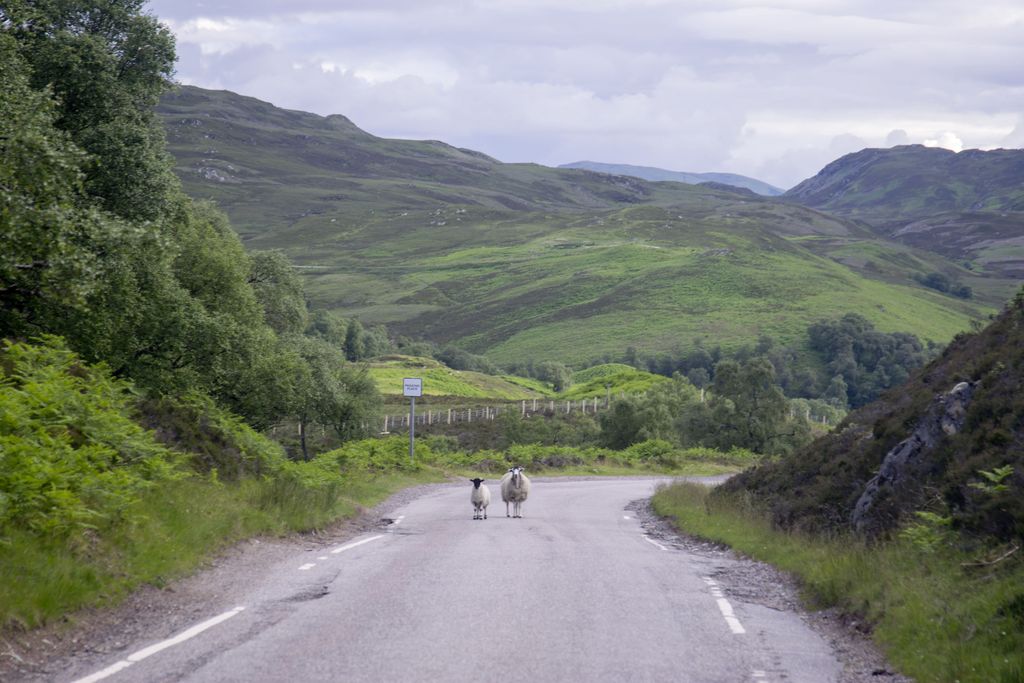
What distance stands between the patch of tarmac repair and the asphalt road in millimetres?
215

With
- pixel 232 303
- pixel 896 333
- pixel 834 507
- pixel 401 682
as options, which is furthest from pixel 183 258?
pixel 896 333

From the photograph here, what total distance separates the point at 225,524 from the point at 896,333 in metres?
170

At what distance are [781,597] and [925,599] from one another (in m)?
3.10

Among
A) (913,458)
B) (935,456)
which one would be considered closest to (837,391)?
(913,458)

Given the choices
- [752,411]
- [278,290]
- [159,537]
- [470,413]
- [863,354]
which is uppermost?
[278,290]

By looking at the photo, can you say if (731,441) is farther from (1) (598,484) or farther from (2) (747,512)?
(2) (747,512)

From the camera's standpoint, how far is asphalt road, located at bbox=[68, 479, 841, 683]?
28.2 ft

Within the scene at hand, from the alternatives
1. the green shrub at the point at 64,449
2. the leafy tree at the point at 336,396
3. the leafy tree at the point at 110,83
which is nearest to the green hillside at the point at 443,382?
the leafy tree at the point at 336,396

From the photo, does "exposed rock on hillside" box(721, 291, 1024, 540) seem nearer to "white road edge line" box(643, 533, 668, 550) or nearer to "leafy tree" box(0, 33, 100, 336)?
"white road edge line" box(643, 533, 668, 550)

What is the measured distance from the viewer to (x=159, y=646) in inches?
362

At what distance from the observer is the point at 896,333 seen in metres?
172

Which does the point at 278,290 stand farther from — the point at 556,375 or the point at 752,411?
the point at 556,375

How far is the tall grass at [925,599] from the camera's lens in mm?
8812

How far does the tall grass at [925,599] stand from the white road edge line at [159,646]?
6630mm
